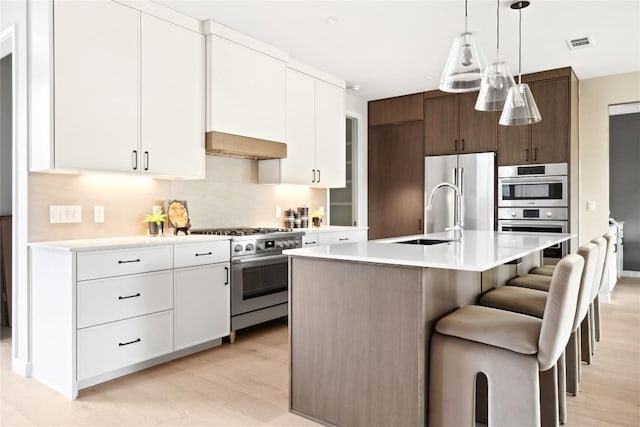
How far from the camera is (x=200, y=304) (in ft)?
10.7

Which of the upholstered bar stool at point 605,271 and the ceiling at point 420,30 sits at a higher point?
the ceiling at point 420,30

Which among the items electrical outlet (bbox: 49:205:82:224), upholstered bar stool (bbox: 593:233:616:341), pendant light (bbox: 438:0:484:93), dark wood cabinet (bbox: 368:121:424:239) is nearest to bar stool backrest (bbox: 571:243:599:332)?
upholstered bar stool (bbox: 593:233:616:341)

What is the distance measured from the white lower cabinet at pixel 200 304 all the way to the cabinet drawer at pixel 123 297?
4.0 inches

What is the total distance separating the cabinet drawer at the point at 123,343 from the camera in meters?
2.61

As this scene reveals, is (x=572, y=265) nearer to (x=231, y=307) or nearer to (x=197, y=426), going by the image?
(x=197, y=426)

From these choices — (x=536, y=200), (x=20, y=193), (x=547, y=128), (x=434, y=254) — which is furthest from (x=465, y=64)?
(x=536, y=200)

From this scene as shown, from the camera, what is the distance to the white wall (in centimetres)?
288

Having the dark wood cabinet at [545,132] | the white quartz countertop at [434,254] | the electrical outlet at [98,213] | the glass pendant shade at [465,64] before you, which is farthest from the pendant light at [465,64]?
the dark wood cabinet at [545,132]

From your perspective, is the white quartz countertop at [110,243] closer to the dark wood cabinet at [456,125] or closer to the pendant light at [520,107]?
Answer: the pendant light at [520,107]

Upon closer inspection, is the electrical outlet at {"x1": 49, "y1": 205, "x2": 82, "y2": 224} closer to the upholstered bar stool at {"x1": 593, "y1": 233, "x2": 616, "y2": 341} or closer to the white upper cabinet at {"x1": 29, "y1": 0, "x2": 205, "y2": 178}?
the white upper cabinet at {"x1": 29, "y1": 0, "x2": 205, "y2": 178}

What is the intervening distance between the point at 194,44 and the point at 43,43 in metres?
1.10

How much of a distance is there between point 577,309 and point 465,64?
138 centimetres

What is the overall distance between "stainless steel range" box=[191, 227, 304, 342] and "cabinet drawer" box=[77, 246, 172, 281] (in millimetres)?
638

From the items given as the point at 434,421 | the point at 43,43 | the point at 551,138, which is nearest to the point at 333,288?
the point at 434,421
